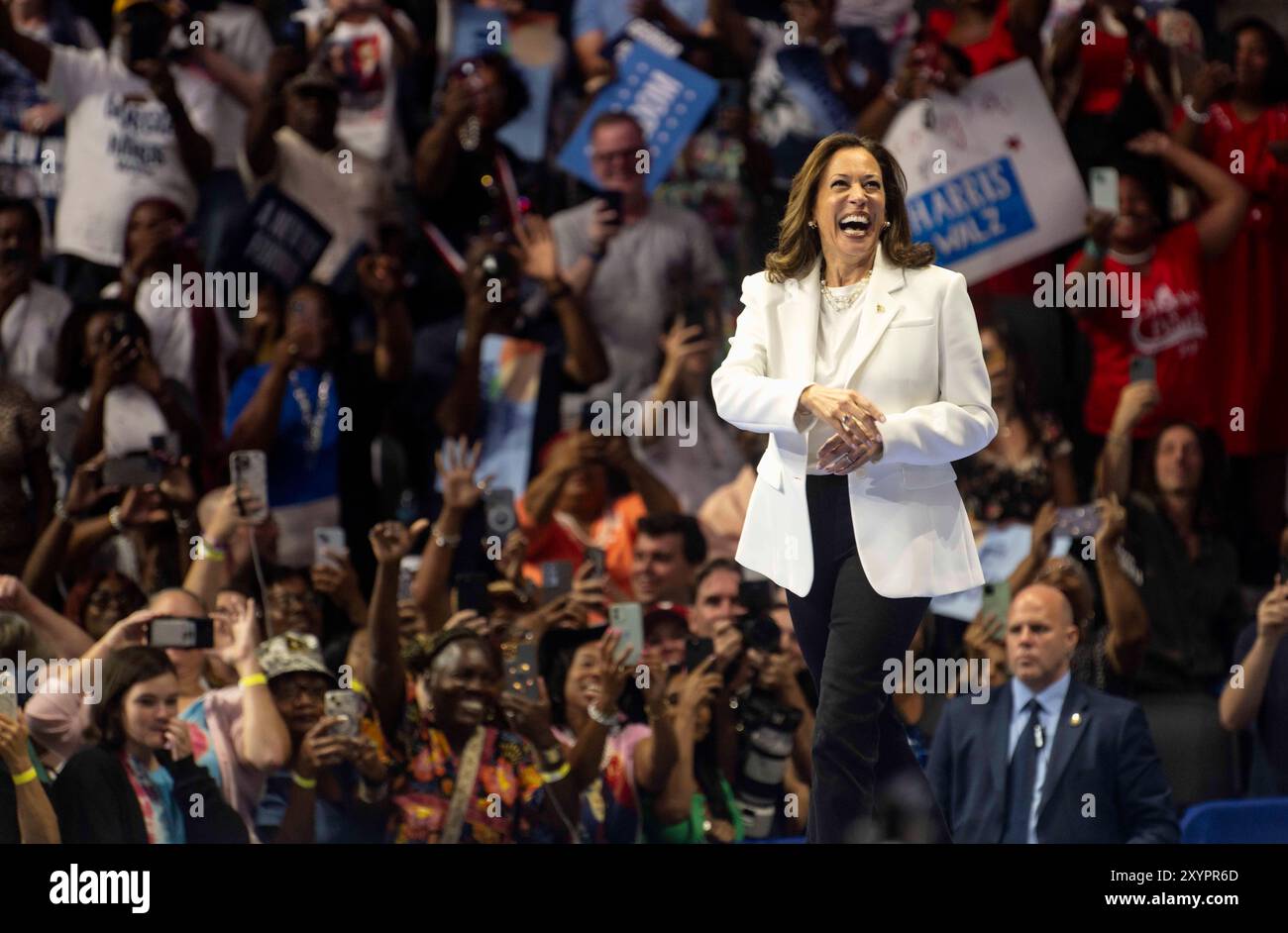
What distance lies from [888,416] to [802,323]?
0.28 meters

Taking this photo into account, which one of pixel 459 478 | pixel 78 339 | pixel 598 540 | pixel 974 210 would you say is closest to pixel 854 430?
pixel 459 478

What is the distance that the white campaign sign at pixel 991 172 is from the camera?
6.52m

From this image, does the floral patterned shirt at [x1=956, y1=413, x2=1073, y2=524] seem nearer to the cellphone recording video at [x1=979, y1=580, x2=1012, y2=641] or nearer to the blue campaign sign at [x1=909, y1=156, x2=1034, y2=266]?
the cellphone recording video at [x1=979, y1=580, x2=1012, y2=641]

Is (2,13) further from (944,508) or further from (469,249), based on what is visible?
(944,508)

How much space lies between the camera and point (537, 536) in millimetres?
6172

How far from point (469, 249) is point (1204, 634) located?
108 inches

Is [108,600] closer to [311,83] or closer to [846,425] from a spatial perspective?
[311,83]

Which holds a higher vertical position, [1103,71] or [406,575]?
[1103,71]

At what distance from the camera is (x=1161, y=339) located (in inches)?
253

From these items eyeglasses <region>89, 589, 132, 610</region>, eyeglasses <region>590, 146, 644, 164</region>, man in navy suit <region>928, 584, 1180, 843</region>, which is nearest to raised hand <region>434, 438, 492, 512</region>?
eyeglasses <region>89, 589, 132, 610</region>

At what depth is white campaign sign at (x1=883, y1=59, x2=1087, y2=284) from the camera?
6.52 meters

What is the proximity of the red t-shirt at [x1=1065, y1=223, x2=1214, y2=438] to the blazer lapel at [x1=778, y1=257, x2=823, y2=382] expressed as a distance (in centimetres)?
304

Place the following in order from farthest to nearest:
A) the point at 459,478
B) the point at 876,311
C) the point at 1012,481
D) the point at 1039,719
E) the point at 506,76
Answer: the point at 506,76, the point at 1012,481, the point at 459,478, the point at 1039,719, the point at 876,311
